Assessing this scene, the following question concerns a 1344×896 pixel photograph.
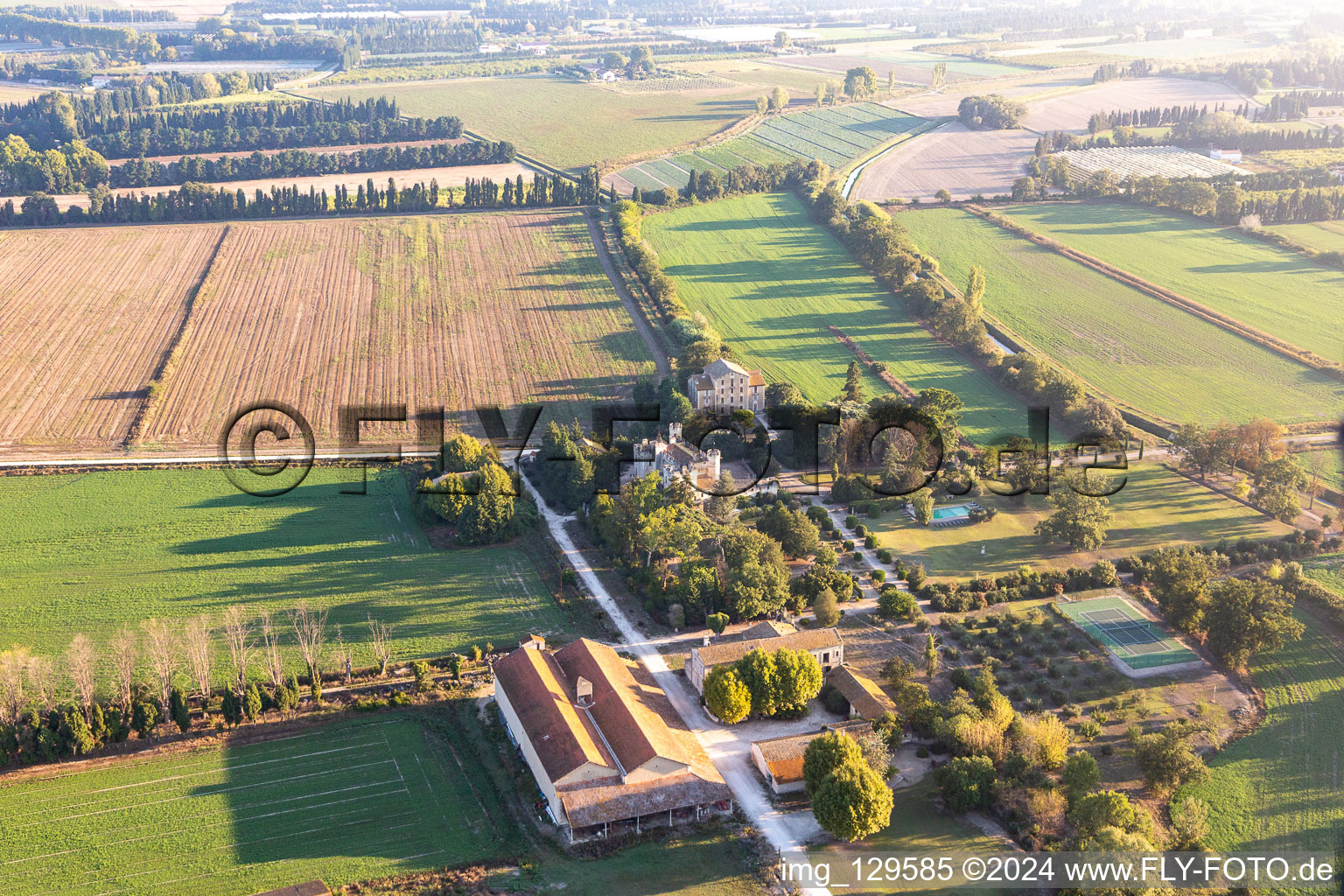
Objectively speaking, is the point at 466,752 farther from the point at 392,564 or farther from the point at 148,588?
the point at 148,588

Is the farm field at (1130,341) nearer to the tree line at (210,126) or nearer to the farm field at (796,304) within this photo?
the farm field at (796,304)

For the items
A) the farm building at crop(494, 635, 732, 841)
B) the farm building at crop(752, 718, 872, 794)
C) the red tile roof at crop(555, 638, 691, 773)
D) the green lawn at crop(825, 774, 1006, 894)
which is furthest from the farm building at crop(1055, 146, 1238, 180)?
the farm building at crop(494, 635, 732, 841)

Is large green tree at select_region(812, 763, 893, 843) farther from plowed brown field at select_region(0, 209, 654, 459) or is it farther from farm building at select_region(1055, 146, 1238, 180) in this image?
farm building at select_region(1055, 146, 1238, 180)

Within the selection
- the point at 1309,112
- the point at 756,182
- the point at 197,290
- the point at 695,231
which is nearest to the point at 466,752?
the point at 197,290

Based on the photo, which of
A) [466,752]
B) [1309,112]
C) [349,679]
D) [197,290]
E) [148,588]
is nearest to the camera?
[466,752]
